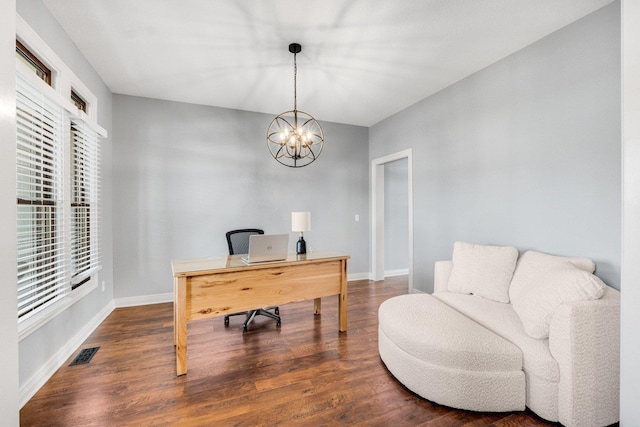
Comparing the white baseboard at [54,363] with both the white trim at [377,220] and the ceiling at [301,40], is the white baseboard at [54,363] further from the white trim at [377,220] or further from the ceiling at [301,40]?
the white trim at [377,220]

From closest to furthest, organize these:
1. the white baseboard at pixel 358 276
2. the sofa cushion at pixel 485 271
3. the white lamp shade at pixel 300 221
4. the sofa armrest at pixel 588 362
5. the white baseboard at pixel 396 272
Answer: the sofa armrest at pixel 588 362
the sofa cushion at pixel 485 271
the white lamp shade at pixel 300 221
the white baseboard at pixel 358 276
the white baseboard at pixel 396 272

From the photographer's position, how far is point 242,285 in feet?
7.62

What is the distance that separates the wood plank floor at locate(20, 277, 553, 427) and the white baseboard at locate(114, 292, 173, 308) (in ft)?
2.45

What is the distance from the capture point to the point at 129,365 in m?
2.20

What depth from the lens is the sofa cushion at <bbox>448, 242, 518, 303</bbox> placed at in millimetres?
2387

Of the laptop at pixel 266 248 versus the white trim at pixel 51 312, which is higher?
the laptop at pixel 266 248

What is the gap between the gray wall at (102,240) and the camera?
1.86 metres

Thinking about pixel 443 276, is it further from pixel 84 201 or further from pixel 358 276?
pixel 84 201

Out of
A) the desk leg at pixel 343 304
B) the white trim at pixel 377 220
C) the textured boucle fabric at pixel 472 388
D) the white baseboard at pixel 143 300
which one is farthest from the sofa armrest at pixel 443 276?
the white baseboard at pixel 143 300

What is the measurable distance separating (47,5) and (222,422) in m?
3.14

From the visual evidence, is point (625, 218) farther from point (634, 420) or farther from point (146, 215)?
point (146, 215)

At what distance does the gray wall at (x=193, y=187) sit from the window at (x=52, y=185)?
0.57 metres

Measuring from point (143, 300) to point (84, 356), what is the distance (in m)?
1.40

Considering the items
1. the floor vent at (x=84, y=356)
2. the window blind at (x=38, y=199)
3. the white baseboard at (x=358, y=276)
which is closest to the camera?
the window blind at (x=38, y=199)
